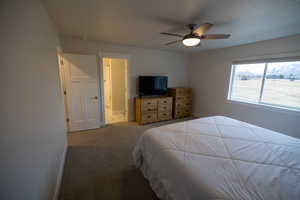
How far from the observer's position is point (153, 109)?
4055mm

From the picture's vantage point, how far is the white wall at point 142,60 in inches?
127

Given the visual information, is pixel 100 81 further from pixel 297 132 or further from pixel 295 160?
pixel 297 132

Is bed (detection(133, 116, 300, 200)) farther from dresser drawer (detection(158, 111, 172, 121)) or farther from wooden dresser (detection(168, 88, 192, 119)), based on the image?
wooden dresser (detection(168, 88, 192, 119))

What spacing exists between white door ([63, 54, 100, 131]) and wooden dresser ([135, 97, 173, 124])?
4.01 feet

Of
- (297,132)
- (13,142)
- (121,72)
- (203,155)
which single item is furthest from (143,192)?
(121,72)

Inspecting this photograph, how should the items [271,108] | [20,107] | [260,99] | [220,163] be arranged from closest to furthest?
[20,107] → [220,163] → [271,108] → [260,99]

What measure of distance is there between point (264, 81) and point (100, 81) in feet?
14.1

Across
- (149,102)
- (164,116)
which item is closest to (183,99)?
(164,116)

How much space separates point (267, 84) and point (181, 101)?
2.33 metres

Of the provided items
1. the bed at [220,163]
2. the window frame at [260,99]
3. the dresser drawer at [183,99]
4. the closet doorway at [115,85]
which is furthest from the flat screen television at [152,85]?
the bed at [220,163]

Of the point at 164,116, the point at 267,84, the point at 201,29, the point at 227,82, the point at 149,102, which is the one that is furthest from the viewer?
the point at 164,116

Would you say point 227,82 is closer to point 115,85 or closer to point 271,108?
point 271,108

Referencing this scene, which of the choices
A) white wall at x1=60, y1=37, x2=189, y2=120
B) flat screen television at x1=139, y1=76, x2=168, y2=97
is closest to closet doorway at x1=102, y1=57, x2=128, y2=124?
white wall at x1=60, y1=37, x2=189, y2=120

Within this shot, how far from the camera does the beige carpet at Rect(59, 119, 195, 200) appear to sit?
161cm
